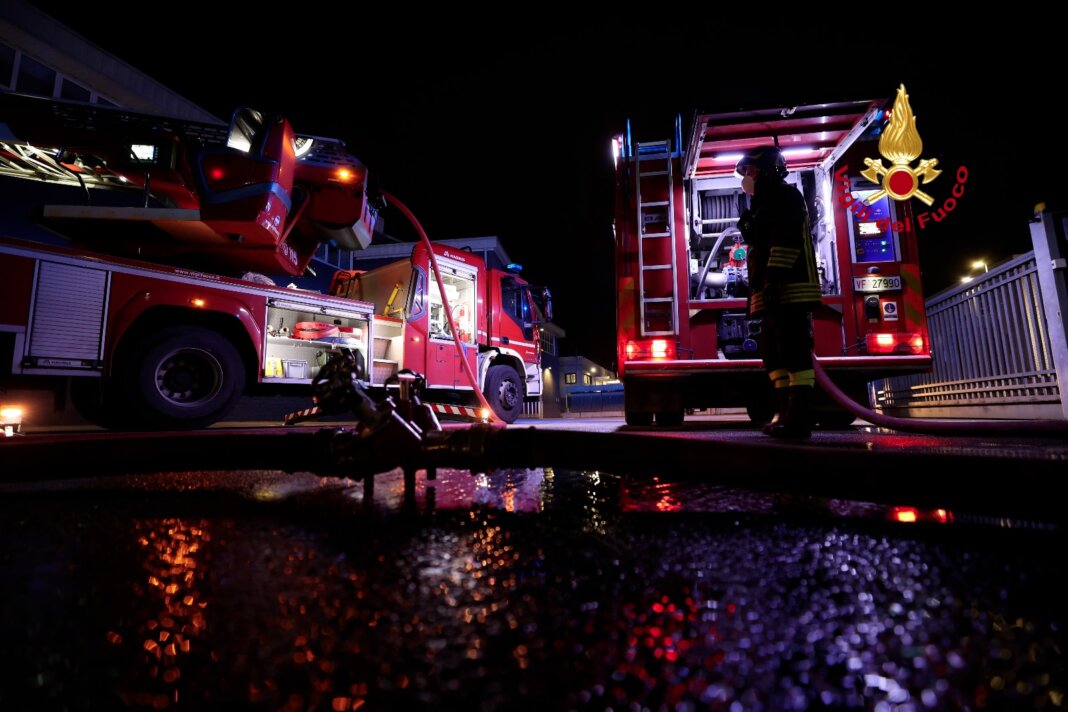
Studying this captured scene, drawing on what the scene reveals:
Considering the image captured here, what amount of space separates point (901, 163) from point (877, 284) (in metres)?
1.18

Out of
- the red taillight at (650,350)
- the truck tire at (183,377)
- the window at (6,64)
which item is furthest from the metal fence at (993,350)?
the window at (6,64)

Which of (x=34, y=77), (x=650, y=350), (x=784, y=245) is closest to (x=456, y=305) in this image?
(x=650, y=350)

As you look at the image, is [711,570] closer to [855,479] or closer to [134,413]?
[855,479]

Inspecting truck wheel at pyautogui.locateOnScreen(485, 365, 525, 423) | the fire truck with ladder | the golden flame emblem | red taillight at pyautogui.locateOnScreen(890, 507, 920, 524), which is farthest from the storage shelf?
the golden flame emblem

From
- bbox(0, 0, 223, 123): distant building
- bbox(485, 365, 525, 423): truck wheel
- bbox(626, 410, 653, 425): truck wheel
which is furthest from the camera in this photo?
bbox(0, 0, 223, 123): distant building

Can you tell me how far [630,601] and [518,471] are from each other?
6.82 ft

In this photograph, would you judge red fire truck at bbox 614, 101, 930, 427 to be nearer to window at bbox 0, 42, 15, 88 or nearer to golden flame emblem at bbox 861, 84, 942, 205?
golden flame emblem at bbox 861, 84, 942, 205

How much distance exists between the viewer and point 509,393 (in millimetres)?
8953

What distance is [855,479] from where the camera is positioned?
1712 millimetres

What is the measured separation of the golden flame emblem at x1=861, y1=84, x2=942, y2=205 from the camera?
433cm

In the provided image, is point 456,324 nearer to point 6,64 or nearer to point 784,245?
point 784,245

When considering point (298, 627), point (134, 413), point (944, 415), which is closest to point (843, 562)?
point (298, 627)

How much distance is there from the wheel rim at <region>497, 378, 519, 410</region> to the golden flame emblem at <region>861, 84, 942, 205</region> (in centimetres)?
607

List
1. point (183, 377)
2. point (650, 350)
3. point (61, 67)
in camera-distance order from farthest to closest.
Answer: point (61, 67), point (183, 377), point (650, 350)
